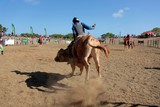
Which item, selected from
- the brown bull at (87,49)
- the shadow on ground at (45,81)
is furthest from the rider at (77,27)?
the shadow on ground at (45,81)

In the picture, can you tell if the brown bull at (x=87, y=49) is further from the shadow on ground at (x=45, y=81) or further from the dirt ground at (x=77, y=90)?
the shadow on ground at (x=45, y=81)

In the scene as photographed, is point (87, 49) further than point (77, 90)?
Yes

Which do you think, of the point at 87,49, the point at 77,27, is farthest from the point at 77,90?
the point at 77,27

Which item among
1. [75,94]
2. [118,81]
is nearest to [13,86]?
[75,94]

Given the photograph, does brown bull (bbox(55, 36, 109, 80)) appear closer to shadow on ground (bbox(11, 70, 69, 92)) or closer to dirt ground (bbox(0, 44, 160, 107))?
dirt ground (bbox(0, 44, 160, 107))

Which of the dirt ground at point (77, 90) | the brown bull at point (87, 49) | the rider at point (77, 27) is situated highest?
the rider at point (77, 27)

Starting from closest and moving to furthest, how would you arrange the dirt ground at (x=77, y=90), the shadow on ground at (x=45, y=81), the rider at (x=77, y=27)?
the dirt ground at (x=77, y=90), the shadow on ground at (x=45, y=81), the rider at (x=77, y=27)

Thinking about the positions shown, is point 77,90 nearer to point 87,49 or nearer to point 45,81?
point 87,49

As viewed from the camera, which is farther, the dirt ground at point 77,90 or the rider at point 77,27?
the rider at point 77,27

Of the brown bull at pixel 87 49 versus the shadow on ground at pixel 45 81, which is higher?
the brown bull at pixel 87 49

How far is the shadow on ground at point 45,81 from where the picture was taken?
654 cm

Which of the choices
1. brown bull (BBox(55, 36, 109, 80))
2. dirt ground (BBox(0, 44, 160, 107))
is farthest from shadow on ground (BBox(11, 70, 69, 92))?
brown bull (BBox(55, 36, 109, 80))

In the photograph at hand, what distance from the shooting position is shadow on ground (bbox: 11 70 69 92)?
6.54 metres

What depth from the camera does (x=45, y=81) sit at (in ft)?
24.3
